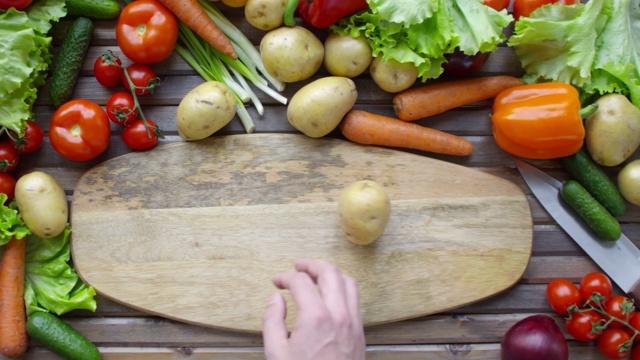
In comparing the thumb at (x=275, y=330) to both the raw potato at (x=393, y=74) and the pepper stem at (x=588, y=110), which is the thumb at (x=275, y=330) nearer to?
the raw potato at (x=393, y=74)

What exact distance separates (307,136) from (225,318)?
50cm

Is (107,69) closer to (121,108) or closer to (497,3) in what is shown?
(121,108)

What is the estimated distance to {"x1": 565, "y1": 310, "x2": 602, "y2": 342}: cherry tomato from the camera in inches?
53.1

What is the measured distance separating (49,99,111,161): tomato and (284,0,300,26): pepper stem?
0.51m

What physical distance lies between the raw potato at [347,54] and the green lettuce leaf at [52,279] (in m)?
0.79

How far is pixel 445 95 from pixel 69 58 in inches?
37.6

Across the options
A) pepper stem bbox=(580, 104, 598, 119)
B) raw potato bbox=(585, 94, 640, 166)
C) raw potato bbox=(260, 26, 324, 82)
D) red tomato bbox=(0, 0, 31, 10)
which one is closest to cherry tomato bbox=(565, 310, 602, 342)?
raw potato bbox=(585, 94, 640, 166)

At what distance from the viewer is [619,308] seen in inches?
52.9

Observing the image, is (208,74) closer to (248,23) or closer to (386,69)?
(248,23)

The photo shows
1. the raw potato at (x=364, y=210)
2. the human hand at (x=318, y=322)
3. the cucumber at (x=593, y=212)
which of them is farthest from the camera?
the cucumber at (x=593, y=212)

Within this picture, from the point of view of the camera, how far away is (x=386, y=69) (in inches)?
53.1

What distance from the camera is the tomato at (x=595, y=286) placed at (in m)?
1.36

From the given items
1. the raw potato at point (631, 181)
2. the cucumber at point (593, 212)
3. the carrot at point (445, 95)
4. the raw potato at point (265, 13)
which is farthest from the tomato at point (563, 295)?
the raw potato at point (265, 13)

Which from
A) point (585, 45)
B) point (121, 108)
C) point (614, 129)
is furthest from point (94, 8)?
point (614, 129)
